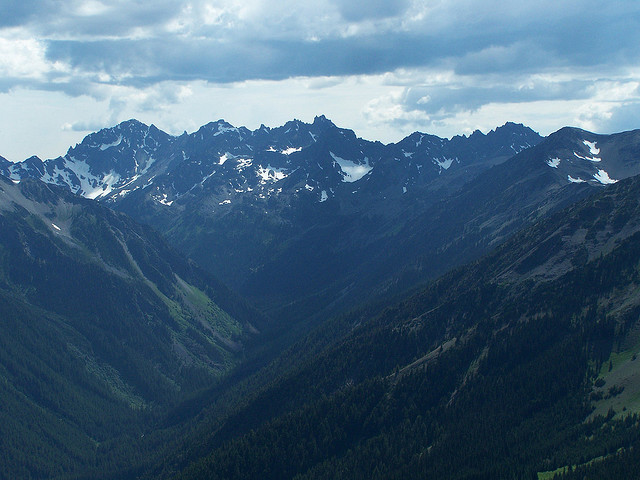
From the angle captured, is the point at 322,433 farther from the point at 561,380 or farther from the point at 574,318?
the point at 574,318

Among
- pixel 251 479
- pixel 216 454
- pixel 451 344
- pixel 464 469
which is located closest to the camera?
pixel 464 469

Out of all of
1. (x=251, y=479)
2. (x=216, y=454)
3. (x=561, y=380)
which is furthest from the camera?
(x=216, y=454)

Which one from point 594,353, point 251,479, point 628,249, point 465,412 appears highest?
point 628,249

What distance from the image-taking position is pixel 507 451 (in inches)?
5443

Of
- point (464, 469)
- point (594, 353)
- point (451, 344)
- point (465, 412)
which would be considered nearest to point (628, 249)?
point (594, 353)

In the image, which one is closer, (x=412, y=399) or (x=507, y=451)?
(x=507, y=451)

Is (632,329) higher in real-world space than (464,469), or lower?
higher

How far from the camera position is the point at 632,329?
6324 inches

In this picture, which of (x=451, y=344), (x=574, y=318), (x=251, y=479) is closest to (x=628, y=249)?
(x=574, y=318)

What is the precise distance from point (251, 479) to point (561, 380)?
3412 inches

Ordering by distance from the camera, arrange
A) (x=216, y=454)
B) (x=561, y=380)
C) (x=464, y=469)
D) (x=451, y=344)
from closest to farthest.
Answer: (x=464, y=469), (x=561, y=380), (x=216, y=454), (x=451, y=344)

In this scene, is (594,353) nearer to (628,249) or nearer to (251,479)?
(628,249)

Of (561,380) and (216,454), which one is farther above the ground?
(561,380)

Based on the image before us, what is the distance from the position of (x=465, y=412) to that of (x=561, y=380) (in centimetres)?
2565
